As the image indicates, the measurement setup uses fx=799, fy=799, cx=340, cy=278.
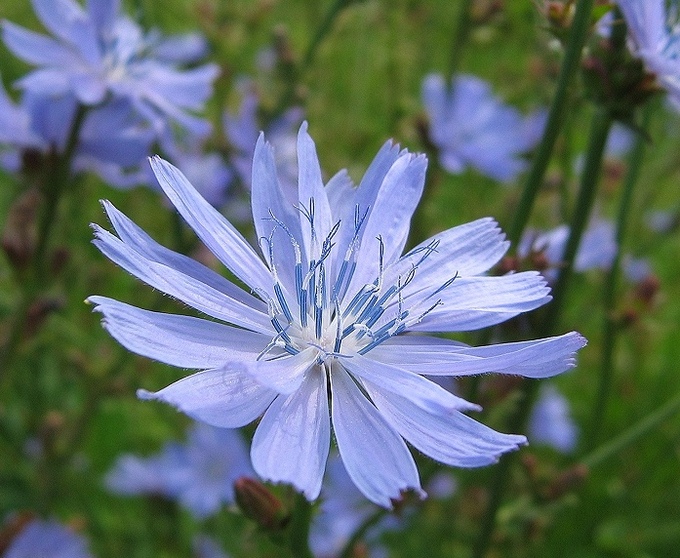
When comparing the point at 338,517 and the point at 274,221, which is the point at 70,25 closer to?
the point at 274,221

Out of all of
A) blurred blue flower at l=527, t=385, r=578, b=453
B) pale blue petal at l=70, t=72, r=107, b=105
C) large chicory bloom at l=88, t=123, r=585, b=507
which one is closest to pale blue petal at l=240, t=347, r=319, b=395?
large chicory bloom at l=88, t=123, r=585, b=507

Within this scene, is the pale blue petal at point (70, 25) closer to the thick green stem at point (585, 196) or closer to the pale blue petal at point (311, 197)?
the pale blue petal at point (311, 197)

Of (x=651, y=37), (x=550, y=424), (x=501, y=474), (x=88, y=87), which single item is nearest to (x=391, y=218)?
(x=651, y=37)

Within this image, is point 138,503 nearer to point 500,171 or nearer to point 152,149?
point 152,149

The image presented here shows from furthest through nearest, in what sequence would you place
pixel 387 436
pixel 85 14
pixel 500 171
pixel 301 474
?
pixel 500 171 → pixel 85 14 → pixel 387 436 → pixel 301 474

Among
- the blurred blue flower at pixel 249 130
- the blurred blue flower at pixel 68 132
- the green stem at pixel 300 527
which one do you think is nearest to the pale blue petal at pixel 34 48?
the blurred blue flower at pixel 68 132

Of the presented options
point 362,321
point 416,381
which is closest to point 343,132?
point 362,321
